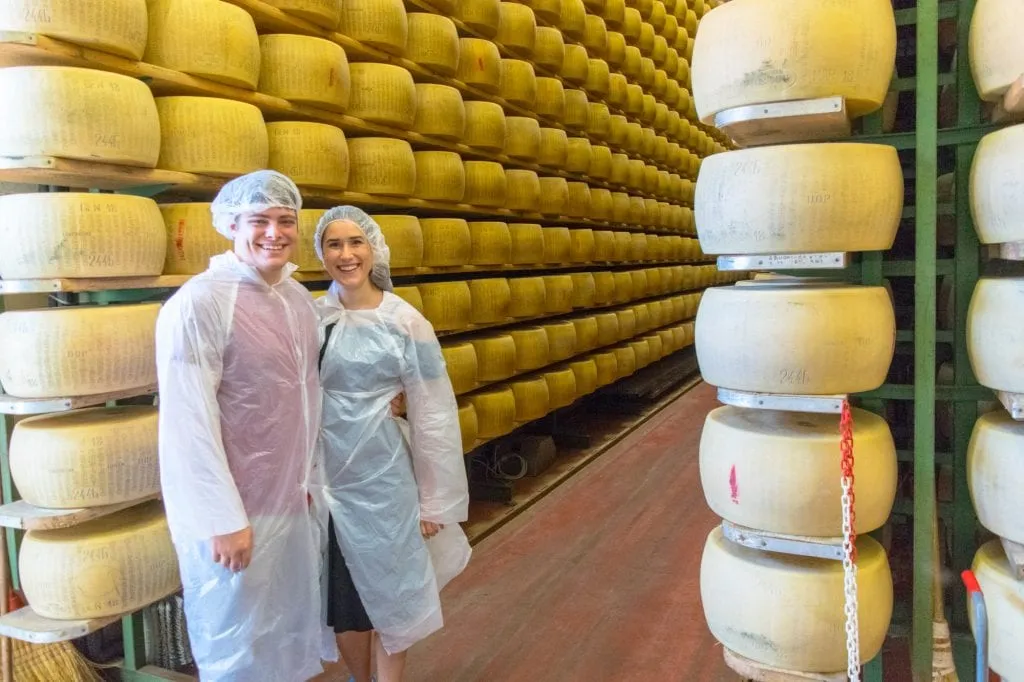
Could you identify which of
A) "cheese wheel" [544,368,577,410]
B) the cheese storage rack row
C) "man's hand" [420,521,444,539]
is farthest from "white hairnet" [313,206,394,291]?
"cheese wheel" [544,368,577,410]

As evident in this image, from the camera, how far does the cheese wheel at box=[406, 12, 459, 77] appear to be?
3.39 m

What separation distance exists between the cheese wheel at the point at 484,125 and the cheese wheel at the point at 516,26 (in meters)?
0.60

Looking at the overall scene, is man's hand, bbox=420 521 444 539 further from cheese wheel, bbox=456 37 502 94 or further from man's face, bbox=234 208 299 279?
cheese wheel, bbox=456 37 502 94

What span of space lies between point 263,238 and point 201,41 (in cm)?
85

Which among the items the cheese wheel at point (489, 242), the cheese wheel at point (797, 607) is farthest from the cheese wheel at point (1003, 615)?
the cheese wheel at point (489, 242)

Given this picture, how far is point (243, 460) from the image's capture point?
5.57 feet

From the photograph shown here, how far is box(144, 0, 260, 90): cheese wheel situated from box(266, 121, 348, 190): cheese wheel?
0.26m

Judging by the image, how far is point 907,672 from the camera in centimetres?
218

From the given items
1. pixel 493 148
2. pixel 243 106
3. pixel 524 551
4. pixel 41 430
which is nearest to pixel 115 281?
pixel 41 430

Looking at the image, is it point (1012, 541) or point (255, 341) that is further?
point (255, 341)

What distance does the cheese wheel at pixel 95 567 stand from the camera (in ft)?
6.09

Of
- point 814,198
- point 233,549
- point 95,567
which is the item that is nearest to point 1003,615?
point 814,198

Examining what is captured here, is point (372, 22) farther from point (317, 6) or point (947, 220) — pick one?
point (947, 220)

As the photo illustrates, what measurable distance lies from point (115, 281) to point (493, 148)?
2357 millimetres
